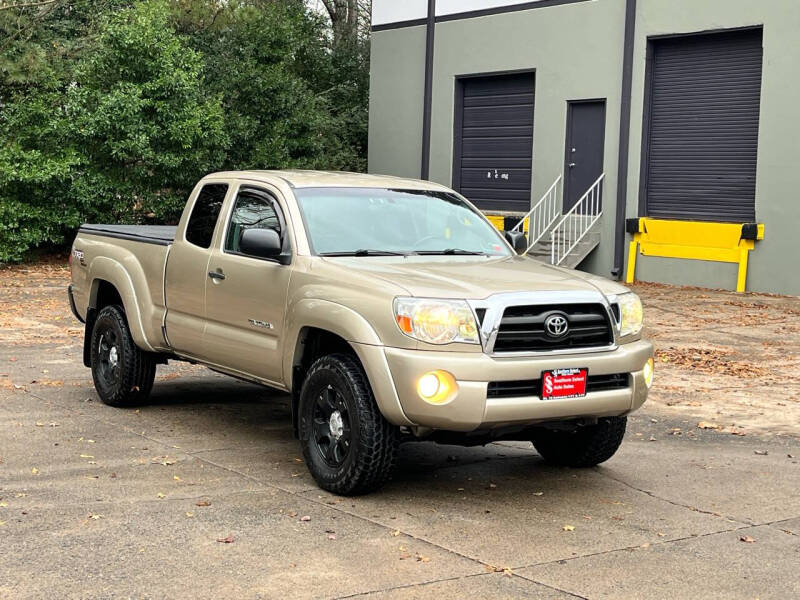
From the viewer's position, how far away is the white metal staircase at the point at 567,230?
21.8m

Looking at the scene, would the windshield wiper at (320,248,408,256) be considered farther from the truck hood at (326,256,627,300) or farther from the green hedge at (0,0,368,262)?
the green hedge at (0,0,368,262)

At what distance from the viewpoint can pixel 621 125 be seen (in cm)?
2145

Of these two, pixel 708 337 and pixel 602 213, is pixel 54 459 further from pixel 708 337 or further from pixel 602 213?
pixel 602 213

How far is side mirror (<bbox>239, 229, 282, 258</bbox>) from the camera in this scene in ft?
22.8

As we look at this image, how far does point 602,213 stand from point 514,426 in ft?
53.6

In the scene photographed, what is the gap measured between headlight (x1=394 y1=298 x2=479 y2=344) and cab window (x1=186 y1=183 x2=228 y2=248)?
243cm

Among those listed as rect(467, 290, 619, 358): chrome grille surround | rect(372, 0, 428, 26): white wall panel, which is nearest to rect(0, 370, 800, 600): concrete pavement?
rect(467, 290, 619, 358): chrome grille surround

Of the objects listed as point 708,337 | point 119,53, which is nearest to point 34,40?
point 119,53

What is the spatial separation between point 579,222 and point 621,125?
6.83 ft

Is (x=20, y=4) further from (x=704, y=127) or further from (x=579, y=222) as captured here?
(x=704, y=127)

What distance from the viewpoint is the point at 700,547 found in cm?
558

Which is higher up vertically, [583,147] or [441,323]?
[583,147]

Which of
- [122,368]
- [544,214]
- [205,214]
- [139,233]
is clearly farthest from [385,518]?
[544,214]

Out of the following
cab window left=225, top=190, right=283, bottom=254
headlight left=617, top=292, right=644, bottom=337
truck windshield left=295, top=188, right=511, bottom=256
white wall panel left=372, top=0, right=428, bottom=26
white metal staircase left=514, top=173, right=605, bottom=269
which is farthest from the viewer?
white wall panel left=372, top=0, right=428, bottom=26
